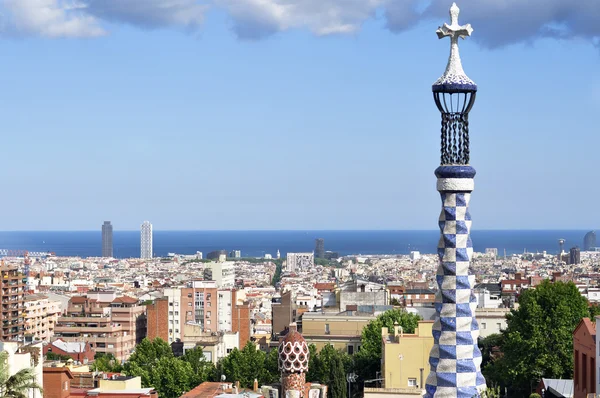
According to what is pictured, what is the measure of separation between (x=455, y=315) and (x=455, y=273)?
2.05ft

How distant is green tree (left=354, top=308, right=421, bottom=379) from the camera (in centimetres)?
5594

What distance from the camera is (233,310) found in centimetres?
10350

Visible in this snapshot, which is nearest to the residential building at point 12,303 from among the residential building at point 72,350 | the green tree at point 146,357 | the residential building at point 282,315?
the residential building at point 282,315

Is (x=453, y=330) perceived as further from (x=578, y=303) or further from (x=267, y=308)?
(x=267, y=308)

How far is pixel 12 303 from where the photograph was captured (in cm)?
10569

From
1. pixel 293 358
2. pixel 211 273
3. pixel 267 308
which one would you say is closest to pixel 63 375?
pixel 293 358

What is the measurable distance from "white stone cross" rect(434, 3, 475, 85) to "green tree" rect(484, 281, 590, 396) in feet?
83.1

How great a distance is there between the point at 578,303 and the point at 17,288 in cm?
6997

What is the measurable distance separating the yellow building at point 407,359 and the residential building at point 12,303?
59762mm

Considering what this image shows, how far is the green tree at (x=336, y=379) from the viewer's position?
50500 millimetres

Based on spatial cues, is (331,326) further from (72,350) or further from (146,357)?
(72,350)

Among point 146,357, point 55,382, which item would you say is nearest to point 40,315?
point 146,357

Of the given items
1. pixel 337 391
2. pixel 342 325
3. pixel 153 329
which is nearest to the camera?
pixel 337 391

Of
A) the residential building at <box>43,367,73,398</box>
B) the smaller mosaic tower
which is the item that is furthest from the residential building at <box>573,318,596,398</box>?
the smaller mosaic tower
